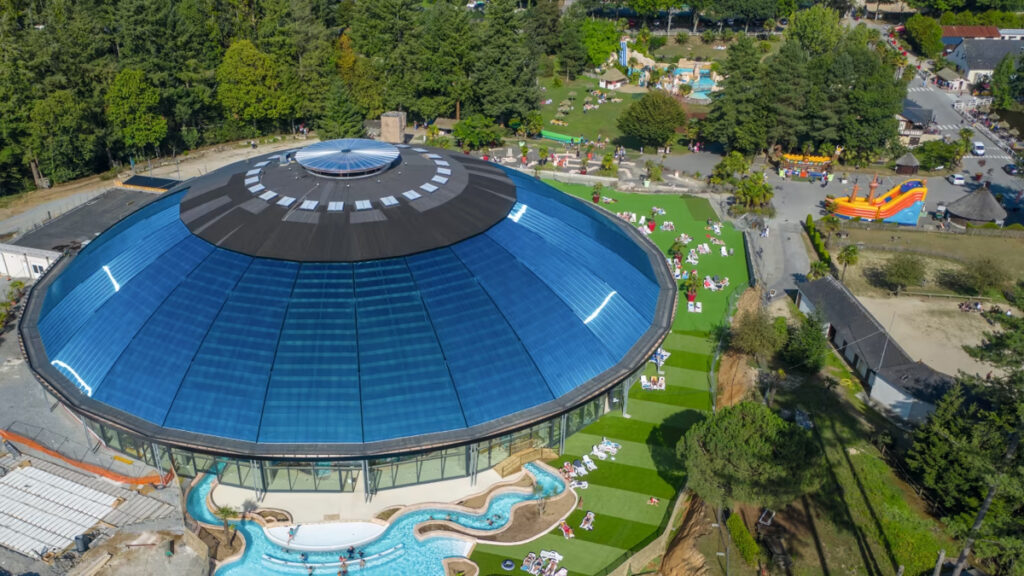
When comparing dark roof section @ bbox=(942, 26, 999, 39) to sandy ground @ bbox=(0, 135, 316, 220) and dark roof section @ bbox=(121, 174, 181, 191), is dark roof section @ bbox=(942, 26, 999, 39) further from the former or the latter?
dark roof section @ bbox=(121, 174, 181, 191)

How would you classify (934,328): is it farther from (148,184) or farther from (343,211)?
(148,184)

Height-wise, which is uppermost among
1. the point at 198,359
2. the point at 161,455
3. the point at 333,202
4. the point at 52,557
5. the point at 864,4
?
the point at 864,4

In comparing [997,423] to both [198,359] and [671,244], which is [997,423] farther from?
[198,359]

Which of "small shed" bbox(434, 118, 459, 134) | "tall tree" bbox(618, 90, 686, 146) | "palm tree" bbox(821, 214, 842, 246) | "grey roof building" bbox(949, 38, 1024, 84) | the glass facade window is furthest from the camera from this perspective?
"grey roof building" bbox(949, 38, 1024, 84)

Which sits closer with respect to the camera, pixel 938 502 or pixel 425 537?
pixel 425 537

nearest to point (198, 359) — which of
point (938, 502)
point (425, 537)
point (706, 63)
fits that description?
point (425, 537)

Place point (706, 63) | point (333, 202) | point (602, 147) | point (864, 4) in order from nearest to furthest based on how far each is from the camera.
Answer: point (333, 202) → point (602, 147) → point (706, 63) → point (864, 4)

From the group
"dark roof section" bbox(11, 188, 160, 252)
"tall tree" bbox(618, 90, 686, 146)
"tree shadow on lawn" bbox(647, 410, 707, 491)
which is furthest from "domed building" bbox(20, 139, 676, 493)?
"tall tree" bbox(618, 90, 686, 146)
